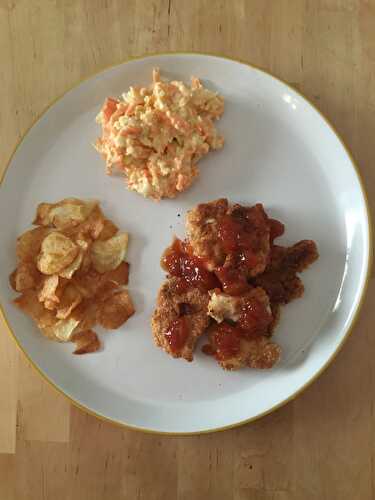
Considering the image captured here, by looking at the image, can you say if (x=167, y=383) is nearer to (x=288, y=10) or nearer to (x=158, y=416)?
(x=158, y=416)

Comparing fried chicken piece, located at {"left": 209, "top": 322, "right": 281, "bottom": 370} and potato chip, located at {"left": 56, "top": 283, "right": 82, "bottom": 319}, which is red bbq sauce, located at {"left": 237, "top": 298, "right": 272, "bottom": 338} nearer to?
fried chicken piece, located at {"left": 209, "top": 322, "right": 281, "bottom": 370}

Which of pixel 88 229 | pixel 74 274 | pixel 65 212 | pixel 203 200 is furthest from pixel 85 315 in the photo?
pixel 203 200

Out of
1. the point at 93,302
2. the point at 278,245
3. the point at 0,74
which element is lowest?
the point at 93,302

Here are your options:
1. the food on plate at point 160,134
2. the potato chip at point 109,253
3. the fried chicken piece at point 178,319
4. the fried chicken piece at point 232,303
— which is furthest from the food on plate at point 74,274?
the fried chicken piece at point 232,303

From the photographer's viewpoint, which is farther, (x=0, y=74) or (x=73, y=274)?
(x=0, y=74)

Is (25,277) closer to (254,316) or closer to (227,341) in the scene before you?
(227,341)

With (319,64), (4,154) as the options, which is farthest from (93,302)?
(319,64)
